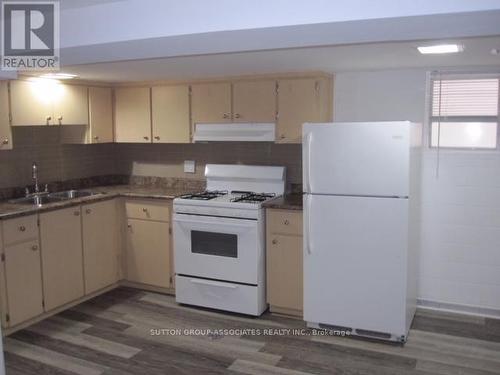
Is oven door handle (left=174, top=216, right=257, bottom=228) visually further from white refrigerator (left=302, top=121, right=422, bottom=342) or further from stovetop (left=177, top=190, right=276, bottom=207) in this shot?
white refrigerator (left=302, top=121, right=422, bottom=342)

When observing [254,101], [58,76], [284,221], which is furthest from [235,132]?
[58,76]

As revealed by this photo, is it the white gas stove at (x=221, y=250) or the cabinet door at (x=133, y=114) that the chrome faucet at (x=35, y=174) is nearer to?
the cabinet door at (x=133, y=114)

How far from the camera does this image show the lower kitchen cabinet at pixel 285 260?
3.97 meters

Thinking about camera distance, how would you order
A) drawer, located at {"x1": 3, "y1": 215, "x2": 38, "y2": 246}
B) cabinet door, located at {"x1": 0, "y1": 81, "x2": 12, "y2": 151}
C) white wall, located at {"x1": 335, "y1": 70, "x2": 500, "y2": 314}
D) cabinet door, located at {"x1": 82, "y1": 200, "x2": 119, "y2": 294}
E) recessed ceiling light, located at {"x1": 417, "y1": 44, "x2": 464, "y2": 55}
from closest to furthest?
1. recessed ceiling light, located at {"x1": 417, "y1": 44, "x2": 464, "y2": 55}
2. drawer, located at {"x1": 3, "y1": 215, "x2": 38, "y2": 246}
3. cabinet door, located at {"x1": 0, "y1": 81, "x2": 12, "y2": 151}
4. white wall, located at {"x1": 335, "y1": 70, "x2": 500, "y2": 314}
5. cabinet door, located at {"x1": 82, "y1": 200, "x2": 119, "y2": 294}

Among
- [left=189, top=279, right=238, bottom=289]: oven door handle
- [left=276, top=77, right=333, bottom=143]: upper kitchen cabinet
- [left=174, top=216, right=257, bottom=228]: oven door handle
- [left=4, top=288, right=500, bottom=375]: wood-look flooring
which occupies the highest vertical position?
[left=276, top=77, right=333, bottom=143]: upper kitchen cabinet

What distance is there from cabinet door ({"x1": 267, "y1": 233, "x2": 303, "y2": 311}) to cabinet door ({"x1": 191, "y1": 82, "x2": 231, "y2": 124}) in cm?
124

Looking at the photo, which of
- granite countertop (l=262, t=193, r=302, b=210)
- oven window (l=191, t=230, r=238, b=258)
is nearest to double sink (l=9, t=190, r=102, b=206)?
oven window (l=191, t=230, r=238, b=258)

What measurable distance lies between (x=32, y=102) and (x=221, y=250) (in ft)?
6.58

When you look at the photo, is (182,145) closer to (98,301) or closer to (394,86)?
(98,301)

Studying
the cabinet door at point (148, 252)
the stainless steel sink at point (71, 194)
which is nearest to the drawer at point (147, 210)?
the cabinet door at point (148, 252)

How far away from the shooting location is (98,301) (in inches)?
176

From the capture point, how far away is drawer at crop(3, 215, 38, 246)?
3642 millimetres

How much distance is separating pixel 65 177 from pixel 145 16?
2.95 meters

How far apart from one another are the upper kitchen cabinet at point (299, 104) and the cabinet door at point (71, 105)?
187 cm
